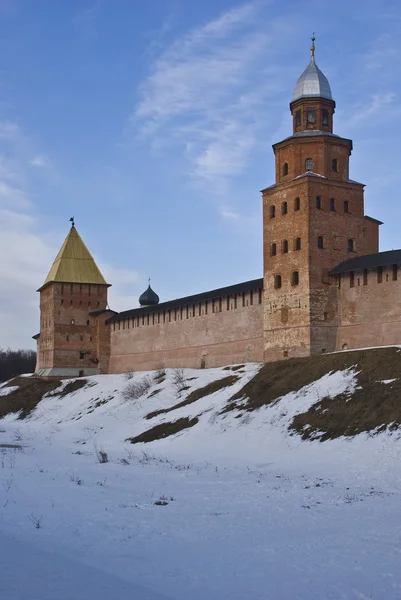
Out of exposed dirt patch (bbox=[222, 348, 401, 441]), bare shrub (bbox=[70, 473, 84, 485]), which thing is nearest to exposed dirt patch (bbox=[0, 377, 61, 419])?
exposed dirt patch (bbox=[222, 348, 401, 441])

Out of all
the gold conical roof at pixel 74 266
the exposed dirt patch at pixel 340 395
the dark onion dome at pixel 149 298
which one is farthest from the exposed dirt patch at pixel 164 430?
the dark onion dome at pixel 149 298

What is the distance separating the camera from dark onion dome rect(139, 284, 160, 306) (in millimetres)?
60656

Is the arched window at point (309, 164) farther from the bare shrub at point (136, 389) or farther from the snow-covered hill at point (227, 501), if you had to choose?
the bare shrub at point (136, 389)

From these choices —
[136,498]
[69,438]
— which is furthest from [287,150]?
[136,498]

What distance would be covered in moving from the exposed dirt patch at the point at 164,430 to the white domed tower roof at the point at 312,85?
17632 millimetres

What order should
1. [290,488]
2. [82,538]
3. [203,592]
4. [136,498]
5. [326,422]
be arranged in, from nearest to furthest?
[203,592] < [82,538] < [136,498] < [290,488] < [326,422]

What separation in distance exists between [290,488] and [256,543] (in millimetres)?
4895

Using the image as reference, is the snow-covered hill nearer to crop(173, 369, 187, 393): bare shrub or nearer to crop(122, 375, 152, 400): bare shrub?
crop(173, 369, 187, 393): bare shrub

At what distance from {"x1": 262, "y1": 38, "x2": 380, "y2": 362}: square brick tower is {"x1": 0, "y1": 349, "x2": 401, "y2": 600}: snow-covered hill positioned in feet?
12.0

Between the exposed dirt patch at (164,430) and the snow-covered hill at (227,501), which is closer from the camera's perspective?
the snow-covered hill at (227,501)

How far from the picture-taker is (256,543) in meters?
8.84

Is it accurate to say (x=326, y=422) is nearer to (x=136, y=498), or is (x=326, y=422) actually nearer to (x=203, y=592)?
(x=136, y=498)

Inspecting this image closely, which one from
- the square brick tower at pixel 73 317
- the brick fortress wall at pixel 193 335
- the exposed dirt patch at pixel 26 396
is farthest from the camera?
the square brick tower at pixel 73 317

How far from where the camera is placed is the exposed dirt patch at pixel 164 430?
85.0 feet
